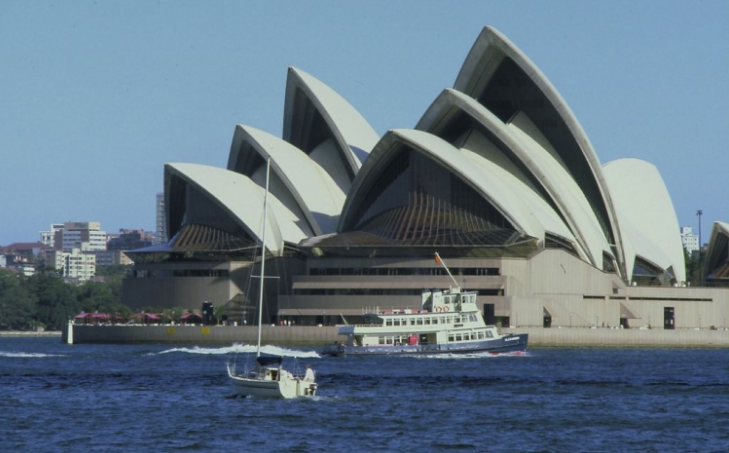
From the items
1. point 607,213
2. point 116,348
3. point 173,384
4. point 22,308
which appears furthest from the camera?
point 22,308

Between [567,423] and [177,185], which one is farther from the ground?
[177,185]

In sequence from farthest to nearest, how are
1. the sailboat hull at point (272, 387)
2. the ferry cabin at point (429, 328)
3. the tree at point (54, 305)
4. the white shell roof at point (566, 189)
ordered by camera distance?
the tree at point (54, 305)
the white shell roof at point (566, 189)
the ferry cabin at point (429, 328)
the sailboat hull at point (272, 387)

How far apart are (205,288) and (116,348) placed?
15582 millimetres

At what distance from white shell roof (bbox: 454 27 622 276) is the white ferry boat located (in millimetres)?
24402

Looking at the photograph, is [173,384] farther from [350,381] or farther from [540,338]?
[540,338]

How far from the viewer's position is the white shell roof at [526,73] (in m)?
102

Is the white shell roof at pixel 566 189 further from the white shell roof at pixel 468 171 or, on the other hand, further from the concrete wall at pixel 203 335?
the concrete wall at pixel 203 335

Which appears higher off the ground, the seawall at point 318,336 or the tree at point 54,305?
the tree at point 54,305

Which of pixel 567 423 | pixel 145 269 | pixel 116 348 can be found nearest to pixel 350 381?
pixel 567 423

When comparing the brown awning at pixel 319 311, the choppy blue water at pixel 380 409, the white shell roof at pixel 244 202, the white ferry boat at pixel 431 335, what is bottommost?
the choppy blue water at pixel 380 409

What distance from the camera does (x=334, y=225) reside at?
363ft

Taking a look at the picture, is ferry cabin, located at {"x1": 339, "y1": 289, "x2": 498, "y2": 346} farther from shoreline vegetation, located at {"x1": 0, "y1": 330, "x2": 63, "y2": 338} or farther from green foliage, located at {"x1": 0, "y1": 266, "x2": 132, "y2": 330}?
green foliage, located at {"x1": 0, "y1": 266, "x2": 132, "y2": 330}

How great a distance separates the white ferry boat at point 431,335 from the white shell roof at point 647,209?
33.7 metres

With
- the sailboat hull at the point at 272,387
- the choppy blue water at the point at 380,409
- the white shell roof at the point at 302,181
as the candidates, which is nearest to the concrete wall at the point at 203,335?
the white shell roof at the point at 302,181
